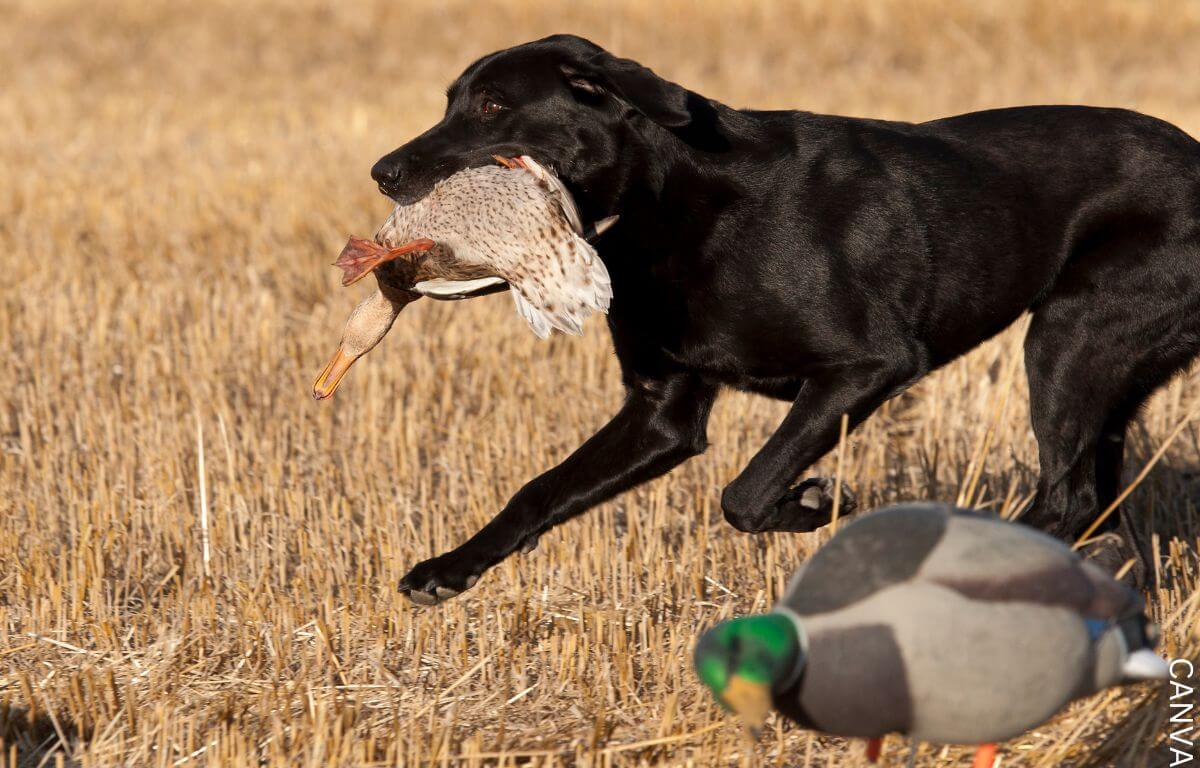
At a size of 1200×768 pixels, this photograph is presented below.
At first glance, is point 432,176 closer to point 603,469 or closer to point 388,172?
point 388,172

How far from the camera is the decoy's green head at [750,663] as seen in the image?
1.97 m

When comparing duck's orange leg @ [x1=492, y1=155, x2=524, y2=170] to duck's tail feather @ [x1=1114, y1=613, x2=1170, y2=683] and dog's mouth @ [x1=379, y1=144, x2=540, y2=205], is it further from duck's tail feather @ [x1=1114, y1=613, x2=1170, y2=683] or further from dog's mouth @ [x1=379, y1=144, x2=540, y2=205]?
duck's tail feather @ [x1=1114, y1=613, x2=1170, y2=683]

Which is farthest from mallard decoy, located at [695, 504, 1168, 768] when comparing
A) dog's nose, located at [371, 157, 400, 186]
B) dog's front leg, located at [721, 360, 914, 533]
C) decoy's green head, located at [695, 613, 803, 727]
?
dog's nose, located at [371, 157, 400, 186]

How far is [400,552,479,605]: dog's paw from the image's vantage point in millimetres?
3203

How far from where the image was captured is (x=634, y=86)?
315 cm

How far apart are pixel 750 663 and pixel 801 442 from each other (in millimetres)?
1358

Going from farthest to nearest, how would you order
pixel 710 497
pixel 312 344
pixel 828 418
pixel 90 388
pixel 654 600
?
pixel 312 344, pixel 90 388, pixel 710 497, pixel 654 600, pixel 828 418

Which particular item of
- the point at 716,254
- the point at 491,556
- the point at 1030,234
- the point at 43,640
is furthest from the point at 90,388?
the point at 1030,234

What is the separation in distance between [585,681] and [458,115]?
1411 mm

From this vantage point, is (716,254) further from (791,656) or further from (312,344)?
(312,344)

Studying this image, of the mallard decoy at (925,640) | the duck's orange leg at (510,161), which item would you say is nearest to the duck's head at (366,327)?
the duck's orange leg at (510,161)

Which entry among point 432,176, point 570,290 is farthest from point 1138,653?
point 432,176

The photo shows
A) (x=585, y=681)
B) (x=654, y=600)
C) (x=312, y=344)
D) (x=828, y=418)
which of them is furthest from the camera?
(x=312, y=344)

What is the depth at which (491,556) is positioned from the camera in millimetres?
3289
